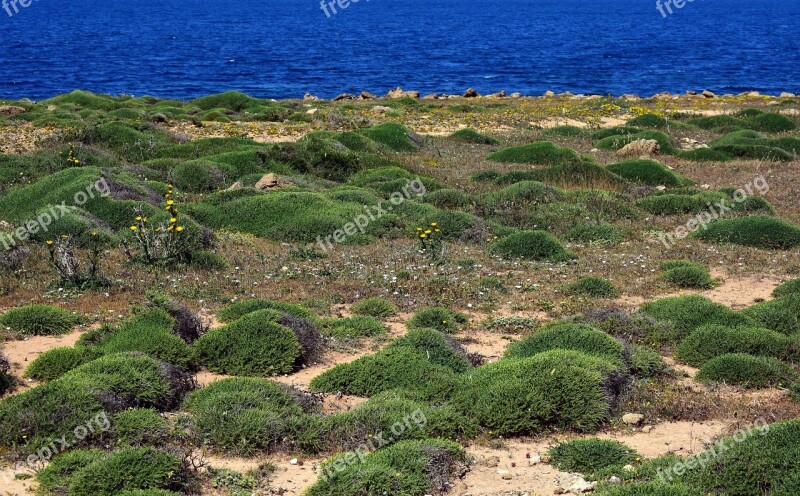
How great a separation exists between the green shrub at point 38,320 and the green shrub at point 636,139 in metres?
23.1

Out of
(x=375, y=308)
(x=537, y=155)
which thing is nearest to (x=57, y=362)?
(x=375, y=308)

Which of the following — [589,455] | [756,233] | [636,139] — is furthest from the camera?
[636,139]

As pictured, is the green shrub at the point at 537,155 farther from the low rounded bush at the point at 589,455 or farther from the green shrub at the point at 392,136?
the low rounded bush at the point at 589,455

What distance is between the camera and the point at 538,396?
8.68m

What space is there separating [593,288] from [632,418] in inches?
193

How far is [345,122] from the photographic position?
112 feet

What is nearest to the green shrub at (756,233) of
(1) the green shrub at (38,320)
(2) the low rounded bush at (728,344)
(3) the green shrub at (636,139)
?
(2) the low rounded bush at (728,344)

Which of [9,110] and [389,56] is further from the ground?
[9,110]

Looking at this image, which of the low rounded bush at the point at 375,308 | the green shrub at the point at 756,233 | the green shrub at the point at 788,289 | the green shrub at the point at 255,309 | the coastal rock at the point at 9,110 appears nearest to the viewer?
the green shrub at the point at 255,309

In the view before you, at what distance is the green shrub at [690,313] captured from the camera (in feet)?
38.5

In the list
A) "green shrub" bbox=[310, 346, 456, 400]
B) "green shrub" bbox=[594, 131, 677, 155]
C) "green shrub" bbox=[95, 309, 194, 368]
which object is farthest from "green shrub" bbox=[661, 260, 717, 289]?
"green shrub" bbox=[594, 131, 677, 155]

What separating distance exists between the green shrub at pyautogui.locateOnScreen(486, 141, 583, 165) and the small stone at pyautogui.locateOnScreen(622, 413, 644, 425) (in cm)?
1784

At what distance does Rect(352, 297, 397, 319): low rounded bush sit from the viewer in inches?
488

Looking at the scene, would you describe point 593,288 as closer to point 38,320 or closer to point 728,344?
point 728,344
